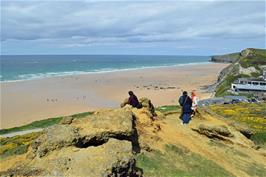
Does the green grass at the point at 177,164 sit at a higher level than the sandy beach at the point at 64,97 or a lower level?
higher

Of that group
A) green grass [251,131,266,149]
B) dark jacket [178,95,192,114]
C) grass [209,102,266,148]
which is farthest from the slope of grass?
dark jacket [178,95,192,114]

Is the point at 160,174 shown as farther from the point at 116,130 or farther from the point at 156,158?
the point at 116,130

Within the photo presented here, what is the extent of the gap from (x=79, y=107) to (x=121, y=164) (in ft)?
183

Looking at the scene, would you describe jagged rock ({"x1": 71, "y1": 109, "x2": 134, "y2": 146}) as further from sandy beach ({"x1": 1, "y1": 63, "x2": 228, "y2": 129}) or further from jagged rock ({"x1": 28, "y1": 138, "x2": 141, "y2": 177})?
sandy beach ({"x1": 1, "y1": 63, "x2": 228, "y2": 129})

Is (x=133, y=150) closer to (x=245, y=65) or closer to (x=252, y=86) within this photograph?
(x=252, y=86)

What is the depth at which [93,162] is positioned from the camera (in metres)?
13.2

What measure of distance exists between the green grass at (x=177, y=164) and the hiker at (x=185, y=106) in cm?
569

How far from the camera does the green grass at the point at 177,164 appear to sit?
16984 millimetres

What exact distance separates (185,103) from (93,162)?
13027 mm

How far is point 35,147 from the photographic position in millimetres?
16297

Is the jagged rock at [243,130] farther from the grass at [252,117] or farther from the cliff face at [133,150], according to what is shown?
the grass at [252,117]

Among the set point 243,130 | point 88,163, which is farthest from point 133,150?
point 243,130

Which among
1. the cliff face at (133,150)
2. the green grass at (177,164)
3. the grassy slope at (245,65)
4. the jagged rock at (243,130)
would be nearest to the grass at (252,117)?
the jagged rock at (243,130)

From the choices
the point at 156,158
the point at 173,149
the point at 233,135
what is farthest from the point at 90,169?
the point at 233,135
